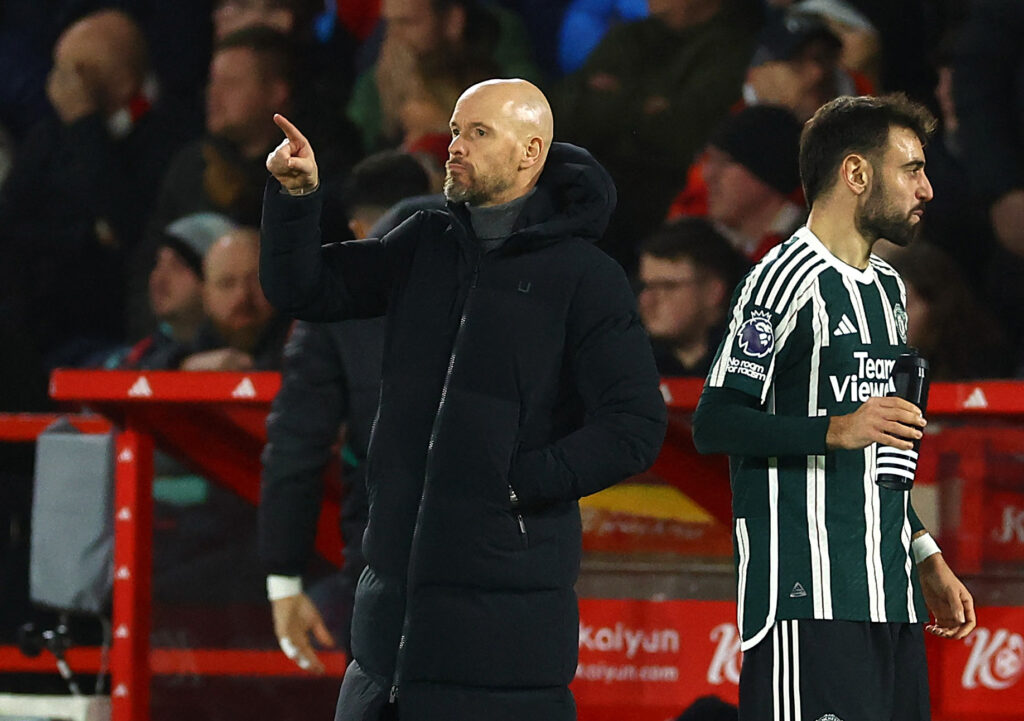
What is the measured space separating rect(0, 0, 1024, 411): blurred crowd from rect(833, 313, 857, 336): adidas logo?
174cm

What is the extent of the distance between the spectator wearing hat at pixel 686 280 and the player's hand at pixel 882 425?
8.47 feet

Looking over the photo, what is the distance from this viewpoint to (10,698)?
4422mm

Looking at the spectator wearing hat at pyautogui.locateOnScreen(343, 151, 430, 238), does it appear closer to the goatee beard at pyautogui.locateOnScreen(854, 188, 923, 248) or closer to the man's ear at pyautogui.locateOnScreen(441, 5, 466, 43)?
the goatee beard at pyautogui.locateOnScreen(854, 188, 923, 248)

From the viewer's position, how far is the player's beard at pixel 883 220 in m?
2.88

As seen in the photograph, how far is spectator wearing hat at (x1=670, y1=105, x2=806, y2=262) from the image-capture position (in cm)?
562

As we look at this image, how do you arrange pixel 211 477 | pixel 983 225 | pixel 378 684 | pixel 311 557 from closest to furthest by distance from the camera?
pixel 378 684
pixel 311 557
pixel 211 477
pixel 983 225

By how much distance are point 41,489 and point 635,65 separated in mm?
2886

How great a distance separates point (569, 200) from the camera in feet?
9.00

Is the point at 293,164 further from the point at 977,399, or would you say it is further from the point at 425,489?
the point at 977,399

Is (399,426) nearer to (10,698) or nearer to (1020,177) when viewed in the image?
(10,698)

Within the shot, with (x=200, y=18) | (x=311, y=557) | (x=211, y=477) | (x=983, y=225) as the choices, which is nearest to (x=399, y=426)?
(x=311, y=557)

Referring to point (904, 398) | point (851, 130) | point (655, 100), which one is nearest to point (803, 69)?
point (655, 100)

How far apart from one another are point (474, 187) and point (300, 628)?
1.53 metres

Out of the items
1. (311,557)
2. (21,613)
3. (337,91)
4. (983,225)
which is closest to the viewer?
(311,557)
